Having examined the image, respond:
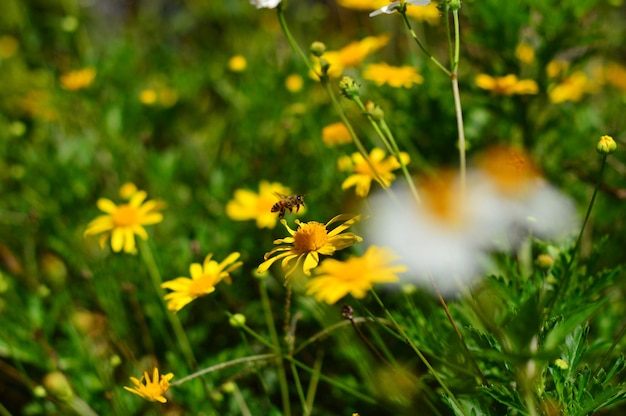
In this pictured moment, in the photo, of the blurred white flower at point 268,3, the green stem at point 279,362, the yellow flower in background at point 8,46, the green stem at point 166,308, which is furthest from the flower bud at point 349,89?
the yellow flower in background at point 8,46

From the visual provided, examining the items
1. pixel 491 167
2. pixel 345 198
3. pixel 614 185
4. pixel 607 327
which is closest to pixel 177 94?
pixel 345 198

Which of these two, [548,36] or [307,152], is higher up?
[548,36]

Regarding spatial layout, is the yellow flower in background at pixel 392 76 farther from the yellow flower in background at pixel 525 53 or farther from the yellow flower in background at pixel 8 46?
the yellow flower in background at pixel 8 46

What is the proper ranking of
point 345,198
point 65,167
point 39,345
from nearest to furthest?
1. point 39,345
2. point 345,198
3. point 65,167

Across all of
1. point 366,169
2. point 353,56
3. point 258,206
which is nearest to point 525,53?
point 353,56

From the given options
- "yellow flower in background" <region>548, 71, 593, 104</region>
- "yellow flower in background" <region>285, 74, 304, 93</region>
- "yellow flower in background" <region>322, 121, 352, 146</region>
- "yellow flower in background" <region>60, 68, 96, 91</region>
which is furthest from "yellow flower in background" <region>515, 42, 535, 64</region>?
"yellow flower in background" <region>60, 68, 96, 91</region>

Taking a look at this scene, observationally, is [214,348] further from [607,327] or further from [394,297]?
[607,327]

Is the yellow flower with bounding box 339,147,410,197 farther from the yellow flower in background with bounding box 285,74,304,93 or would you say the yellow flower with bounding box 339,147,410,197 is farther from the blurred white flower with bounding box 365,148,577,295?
the yellow flower in background with bounding box 285,74,304,93
